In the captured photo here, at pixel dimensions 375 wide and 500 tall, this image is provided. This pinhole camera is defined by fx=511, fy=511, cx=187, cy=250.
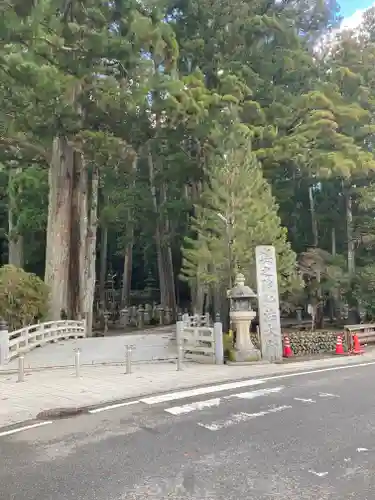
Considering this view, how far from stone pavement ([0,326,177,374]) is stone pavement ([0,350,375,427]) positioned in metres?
1.41

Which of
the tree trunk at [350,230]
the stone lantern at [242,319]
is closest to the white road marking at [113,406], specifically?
the stone lantern at [242,319]

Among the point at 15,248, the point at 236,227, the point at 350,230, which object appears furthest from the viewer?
the point at 15,248

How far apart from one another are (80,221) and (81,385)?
14812 mm

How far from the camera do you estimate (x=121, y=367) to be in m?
13.6

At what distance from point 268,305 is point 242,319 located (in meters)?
0.96

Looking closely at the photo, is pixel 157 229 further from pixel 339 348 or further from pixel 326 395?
pixel 326 395

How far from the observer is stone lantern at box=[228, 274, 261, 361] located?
1424 centimetres

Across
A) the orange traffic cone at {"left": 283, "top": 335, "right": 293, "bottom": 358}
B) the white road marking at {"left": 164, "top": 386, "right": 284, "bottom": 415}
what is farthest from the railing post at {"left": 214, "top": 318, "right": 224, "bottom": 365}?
the white road marking at {"left": 164, "top": 386, "right": 284, "bottom": 415}

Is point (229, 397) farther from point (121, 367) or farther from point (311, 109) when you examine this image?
point (311, 109)

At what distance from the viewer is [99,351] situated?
688 inches

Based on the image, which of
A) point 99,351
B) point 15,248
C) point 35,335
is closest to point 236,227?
point 99,351

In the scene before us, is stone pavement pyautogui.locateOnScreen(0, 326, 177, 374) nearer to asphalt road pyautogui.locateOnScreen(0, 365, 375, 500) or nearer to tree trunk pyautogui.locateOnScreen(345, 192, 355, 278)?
asphalt road pyautogui.locateOnScreen(0, 365, 375, 500)

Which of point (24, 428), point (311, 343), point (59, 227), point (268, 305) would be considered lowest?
point (24, 428)

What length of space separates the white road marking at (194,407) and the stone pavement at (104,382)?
1469mm
